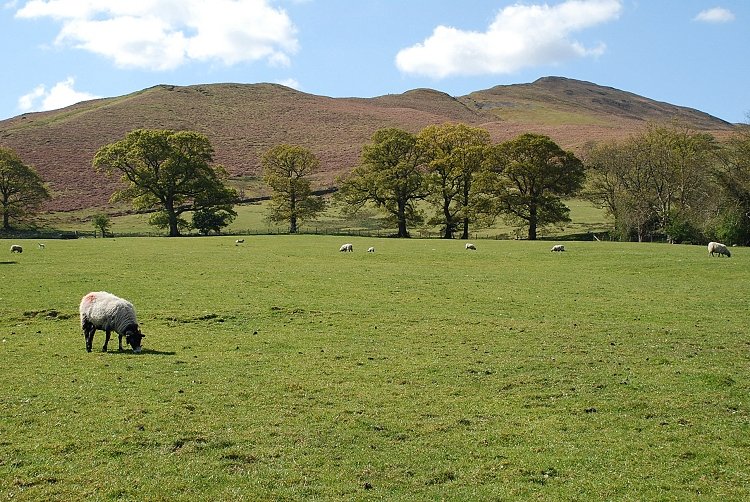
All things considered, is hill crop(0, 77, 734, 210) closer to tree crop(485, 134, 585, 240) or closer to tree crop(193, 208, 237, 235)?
tree crop(193, 208, 237, 235)

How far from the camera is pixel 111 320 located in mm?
16469

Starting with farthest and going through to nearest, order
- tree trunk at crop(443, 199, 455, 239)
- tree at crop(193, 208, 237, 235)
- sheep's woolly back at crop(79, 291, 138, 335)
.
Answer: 1. tree at crop(193, 208, 237, 235)
2. tree trunk at crop(443, 199, 455, 239)
3. sheep's woolly back at crop(79, 291, 138, 335)

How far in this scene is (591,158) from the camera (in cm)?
7488

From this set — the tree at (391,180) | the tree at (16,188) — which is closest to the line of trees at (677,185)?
the tree at (391,180)

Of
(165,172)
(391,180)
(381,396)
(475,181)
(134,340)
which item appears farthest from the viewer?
(165,172)

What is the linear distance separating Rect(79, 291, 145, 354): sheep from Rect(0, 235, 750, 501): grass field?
0.54 metres

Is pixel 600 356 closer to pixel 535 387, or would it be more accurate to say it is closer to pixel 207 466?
pixel 535 387

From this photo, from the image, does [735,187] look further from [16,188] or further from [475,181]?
[16,188]

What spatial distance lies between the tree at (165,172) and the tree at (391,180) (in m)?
17.2

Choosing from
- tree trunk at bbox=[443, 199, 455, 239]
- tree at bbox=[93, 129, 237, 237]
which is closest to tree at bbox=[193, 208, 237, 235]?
tree at bbox=[93, 129, 237, 237]

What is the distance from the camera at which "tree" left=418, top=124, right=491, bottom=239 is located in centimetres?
7106

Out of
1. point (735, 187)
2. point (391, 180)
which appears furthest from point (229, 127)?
point (735, 187)

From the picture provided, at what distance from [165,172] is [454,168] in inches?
1457

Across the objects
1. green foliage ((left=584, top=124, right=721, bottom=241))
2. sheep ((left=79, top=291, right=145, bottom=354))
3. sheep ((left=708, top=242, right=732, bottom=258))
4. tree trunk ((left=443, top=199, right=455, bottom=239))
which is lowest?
sheep ((left=79, top=291, right=145, bottom=354))
